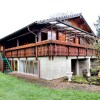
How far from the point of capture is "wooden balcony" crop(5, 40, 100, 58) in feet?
43.3

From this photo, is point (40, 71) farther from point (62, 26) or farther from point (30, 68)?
point (62, 26)

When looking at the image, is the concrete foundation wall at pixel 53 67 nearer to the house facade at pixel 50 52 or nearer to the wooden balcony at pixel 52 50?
the house facade at pixel 50 52

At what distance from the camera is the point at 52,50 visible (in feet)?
42.9

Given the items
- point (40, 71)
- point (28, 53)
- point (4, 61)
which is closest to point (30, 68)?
point (28, 53)

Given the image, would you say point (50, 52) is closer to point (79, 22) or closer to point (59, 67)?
point (59, 67)

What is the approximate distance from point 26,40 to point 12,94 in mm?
13078

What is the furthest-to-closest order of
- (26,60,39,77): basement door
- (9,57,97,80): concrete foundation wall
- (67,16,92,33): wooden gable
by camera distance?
(67,16,92,33): wooden gable < (26,60,39,77): basement door < (9,57,97,80): concrete foundation wall

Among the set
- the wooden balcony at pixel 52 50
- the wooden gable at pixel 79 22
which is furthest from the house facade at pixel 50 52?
the wooden gable at pixel 79 22


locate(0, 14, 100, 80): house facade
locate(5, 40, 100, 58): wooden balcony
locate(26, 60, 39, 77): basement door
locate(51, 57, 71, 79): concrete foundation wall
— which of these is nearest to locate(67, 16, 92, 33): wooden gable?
locate(0, 14, 100, 80): house facade

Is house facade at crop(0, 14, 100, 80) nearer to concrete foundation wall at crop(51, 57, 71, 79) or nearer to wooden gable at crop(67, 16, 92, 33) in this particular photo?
concrete foundation wall at crop(51, 57, 71, 79)

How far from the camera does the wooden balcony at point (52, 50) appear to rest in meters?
13.2

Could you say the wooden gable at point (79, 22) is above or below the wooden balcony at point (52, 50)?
above

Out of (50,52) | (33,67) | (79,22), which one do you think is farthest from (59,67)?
(79,22)

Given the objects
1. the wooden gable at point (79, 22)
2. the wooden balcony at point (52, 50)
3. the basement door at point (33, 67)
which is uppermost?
the wooden gable at point (79, 22)
